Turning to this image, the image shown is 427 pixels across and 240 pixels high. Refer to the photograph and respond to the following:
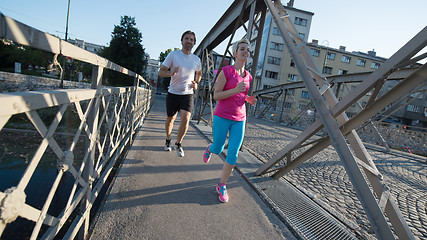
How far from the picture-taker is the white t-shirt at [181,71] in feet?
11.9

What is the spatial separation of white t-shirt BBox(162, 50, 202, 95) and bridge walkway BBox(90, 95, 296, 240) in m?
1.30

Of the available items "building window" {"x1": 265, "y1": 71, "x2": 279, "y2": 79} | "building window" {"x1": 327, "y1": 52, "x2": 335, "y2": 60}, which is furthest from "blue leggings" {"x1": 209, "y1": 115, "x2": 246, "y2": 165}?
"building window" {"x1": 327, "y1": 52, "x2": 335, "y2": 60}

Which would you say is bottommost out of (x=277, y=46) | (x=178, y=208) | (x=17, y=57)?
(x=178, y=208)

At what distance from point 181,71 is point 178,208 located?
7.55 feet

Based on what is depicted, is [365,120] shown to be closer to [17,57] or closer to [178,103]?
[178,103]

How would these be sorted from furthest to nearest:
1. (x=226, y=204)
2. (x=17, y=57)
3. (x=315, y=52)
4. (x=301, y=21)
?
(x=301, y=21)
(x=315, y=52)
(x=17, y=57)
(x=226, y=204)

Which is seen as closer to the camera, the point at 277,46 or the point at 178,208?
the point at 178,208

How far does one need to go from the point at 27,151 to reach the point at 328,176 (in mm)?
6351

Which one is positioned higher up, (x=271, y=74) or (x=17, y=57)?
(x=271, y=74)

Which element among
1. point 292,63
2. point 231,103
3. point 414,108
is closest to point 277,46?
point 292,63

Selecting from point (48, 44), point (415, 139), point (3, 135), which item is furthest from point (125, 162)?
point (415, 139)

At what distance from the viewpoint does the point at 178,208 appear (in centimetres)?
220

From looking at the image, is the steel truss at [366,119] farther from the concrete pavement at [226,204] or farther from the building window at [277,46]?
the building window at [277,46]

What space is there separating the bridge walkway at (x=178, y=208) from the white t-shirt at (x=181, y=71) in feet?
4.27
